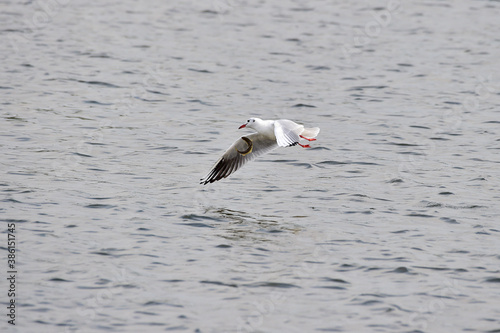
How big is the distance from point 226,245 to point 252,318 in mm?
1913

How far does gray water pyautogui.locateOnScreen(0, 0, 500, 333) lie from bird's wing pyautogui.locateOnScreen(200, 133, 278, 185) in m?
0.28

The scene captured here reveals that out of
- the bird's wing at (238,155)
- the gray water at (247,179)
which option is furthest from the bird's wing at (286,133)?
the gray water at (247,179)

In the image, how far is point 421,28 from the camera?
2391cm

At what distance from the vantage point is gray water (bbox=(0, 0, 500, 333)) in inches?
317

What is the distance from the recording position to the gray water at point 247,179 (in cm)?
806

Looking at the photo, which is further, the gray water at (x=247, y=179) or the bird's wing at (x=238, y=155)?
the bird's wing at (x=238, y=155)

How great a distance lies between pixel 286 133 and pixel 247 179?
5.92 feet

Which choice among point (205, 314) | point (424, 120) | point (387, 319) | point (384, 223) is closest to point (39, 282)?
point (205, 314)

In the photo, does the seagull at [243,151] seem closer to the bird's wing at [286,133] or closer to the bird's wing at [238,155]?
the bird's wing at [238,155]

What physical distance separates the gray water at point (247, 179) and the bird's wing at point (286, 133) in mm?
998

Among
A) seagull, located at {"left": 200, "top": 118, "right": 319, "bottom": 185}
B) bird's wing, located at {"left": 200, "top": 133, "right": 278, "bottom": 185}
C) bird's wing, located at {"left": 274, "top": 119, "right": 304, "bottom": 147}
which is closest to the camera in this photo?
bird's wing, located at {"left": 274, "top": 119, "right": 304, "bottom": 147}

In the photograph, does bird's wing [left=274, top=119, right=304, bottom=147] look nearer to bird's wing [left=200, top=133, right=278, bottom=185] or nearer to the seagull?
the seagull

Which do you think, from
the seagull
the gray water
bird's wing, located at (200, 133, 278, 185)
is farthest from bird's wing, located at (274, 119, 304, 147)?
the gray water

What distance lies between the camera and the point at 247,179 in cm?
1223
